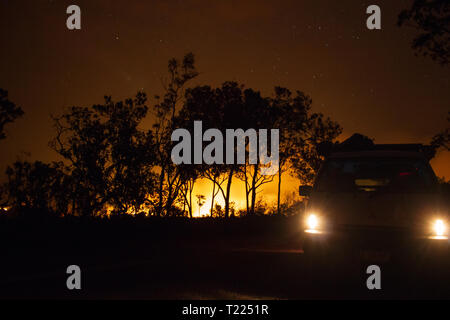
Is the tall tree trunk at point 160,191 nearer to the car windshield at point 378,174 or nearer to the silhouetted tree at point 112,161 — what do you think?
the silhouetted tree at point 112,161

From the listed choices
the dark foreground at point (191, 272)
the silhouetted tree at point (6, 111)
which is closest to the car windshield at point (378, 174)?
the dark foreground at point (191, 272)

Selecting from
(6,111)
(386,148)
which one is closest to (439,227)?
(386,148)

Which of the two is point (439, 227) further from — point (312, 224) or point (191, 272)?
point (191, 272)

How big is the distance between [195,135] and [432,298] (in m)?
45.5

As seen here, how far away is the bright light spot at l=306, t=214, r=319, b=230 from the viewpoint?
9180 mm

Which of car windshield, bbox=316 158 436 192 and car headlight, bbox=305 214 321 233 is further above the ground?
car windshield, bbox=316 158 436 192

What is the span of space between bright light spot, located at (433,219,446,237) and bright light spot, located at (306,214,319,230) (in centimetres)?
169

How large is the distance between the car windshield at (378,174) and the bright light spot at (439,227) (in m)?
0.81

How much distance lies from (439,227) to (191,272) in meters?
4.31

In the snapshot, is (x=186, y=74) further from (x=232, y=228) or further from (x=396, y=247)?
(x=396, y=247)

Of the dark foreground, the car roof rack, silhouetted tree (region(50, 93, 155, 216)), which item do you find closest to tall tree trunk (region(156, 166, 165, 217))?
silhouetted tree (region(50, 93, 155, 216))

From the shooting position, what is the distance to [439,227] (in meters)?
8.66

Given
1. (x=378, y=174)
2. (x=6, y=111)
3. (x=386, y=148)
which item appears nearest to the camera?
(x=378, y=174)

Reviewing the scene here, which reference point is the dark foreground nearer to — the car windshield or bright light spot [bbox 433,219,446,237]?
bright light spot [bbox 433,219,446,237]
